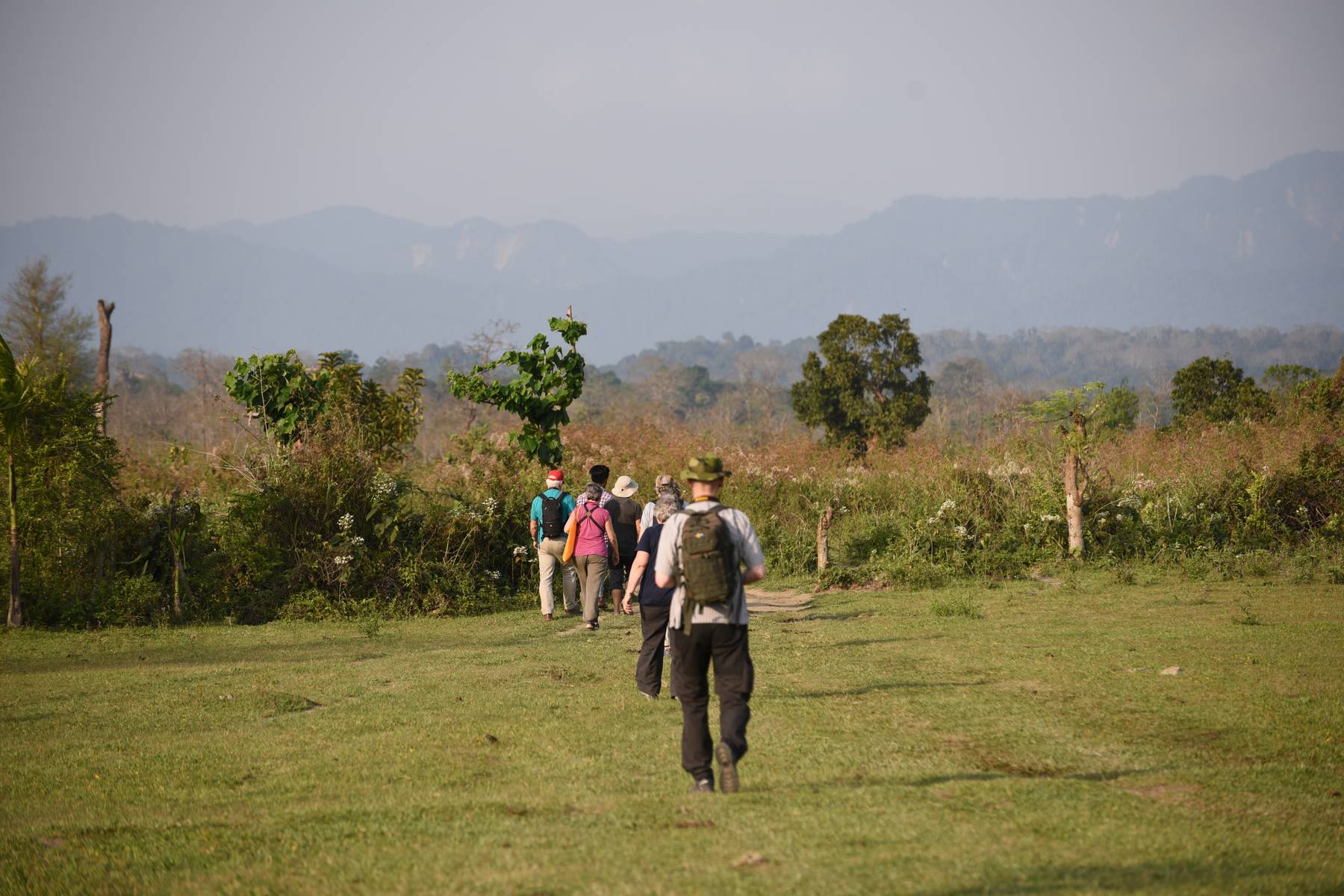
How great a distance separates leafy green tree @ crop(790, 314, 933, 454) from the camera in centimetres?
4138

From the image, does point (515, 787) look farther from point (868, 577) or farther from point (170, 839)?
point (868, 577)

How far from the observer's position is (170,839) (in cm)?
535

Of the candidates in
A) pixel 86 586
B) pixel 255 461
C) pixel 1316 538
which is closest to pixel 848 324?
pixel 1316 538

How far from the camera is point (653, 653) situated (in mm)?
8906

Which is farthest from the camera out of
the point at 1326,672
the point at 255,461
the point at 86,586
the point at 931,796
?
the point at 255,461

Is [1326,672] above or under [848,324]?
under

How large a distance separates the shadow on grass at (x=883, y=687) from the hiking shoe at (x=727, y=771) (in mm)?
2840

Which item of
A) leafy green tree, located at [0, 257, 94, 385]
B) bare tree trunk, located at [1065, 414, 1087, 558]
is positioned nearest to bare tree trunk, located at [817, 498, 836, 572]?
bare tree trunk, located at [1065, 414, 1087, 558]

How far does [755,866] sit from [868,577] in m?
12.0

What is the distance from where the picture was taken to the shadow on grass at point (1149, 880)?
4.40 meters

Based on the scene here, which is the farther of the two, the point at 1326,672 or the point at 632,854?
the point at 1326,672

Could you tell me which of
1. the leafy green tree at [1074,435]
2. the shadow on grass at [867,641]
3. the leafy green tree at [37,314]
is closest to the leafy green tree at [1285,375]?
the leafy green tree at [1074,435]

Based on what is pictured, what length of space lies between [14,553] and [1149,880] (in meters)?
13.1

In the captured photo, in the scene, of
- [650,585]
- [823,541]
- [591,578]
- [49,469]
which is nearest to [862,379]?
[823,541]
